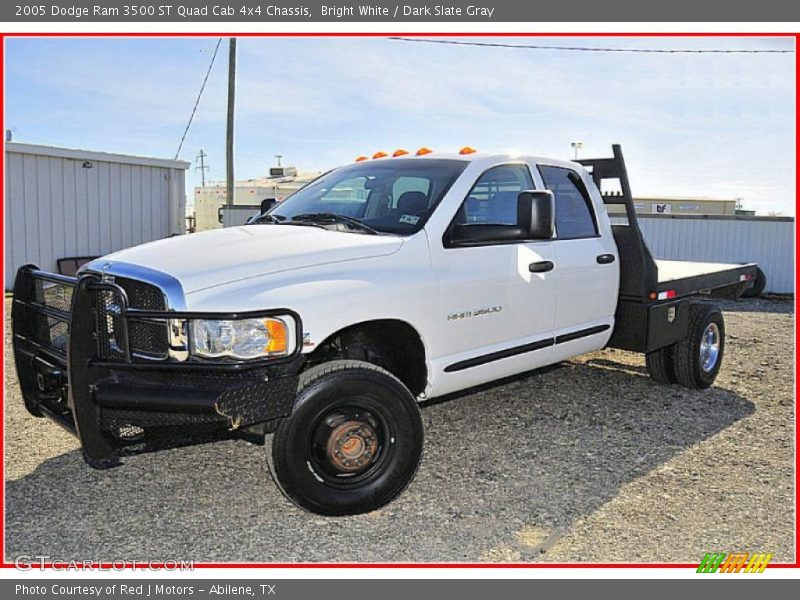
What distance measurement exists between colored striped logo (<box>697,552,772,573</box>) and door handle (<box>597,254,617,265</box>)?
2.55 m

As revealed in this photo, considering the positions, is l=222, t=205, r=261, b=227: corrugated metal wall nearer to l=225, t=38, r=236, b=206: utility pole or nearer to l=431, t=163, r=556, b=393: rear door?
l=225, t=38, r=236, b=206: utility pole

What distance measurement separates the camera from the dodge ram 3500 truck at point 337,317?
140 inches

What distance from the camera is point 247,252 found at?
398cm

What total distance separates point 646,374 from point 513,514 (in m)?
3.71

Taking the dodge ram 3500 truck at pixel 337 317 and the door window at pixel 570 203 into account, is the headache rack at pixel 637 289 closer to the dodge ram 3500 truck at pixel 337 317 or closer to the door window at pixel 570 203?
the dodge ram 3500 truck at pixel 337 317

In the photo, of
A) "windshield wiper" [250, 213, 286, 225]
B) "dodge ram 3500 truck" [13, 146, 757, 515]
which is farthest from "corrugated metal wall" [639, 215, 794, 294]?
"windshield wiper" [250, 213, 286, 225]

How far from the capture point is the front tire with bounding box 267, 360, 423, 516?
12.1ft

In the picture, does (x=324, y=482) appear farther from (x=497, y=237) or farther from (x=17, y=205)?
(x=17, y=205)

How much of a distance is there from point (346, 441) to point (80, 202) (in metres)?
12.3

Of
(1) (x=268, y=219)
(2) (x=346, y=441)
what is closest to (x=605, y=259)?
(1) (x=268, y=219)

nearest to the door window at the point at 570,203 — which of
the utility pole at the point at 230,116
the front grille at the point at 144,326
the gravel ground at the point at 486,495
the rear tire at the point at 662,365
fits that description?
the gravel ground at the point at 486,495

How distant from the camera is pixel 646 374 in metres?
7.25

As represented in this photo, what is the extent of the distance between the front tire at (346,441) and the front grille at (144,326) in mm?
734

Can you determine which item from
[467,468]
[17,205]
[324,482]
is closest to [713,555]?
[467,468]
